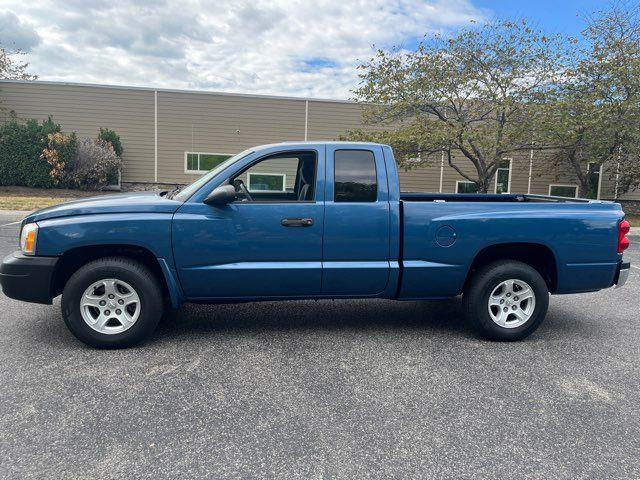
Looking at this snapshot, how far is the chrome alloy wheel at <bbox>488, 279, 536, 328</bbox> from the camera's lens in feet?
15.1

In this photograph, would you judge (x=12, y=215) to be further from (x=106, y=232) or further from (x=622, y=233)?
(x=622, y=233)

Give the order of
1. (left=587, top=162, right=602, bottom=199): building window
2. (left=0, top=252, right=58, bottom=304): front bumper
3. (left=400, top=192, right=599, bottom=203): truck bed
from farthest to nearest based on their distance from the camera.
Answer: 1. (left=587, top=162, right=602, bottom=199): building window
2. (left=400, top=192, right=599, bottom=203): truck bed
3. (left=0, top=252, right=58, bottom=304): front bumper

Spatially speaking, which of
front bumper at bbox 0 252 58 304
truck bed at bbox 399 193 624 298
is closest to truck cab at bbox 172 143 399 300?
truck bed at bbox 399 193 624 298

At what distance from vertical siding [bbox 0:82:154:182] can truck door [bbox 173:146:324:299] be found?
17276 millimetres

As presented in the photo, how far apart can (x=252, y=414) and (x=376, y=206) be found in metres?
2.14

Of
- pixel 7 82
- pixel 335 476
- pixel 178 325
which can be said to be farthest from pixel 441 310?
pixel 7 82

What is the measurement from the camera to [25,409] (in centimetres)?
311

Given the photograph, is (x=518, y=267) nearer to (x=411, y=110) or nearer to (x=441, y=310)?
(x=441, y=310)

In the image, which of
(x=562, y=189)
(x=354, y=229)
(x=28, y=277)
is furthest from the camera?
(x=562, y=189)

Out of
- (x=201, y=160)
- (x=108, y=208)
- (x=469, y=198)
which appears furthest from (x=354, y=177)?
(x=201, y=160)

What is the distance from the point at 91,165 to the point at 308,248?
53.3ft

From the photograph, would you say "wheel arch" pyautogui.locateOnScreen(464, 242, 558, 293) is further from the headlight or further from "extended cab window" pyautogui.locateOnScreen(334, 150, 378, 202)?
the headlight

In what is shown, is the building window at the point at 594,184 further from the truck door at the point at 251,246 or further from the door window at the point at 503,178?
the truck door at the point at 251,246

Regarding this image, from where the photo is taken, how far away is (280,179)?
17.0 ft
